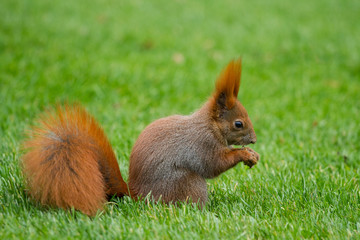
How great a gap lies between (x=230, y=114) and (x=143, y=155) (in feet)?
2.15

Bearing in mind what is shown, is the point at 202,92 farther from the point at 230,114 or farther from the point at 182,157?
the point at 182,157

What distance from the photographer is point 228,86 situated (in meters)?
2.62

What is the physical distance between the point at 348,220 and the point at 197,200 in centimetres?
89

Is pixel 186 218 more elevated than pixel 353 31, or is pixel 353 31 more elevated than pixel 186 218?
pixel 353 31

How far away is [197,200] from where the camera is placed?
2.49 meters

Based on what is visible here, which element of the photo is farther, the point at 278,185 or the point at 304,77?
the point at 304,77

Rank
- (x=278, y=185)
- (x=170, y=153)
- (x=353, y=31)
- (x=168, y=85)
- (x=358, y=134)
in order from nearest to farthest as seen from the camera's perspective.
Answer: (x=170, y=153) → (x=278, y=185) → (x=358, y=134) → (x=168, y=85) → (x=353, y=31)

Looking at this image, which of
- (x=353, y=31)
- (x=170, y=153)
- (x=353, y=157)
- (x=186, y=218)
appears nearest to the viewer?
(x=186, y=218)

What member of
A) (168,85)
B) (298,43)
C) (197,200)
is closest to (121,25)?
(168,85)

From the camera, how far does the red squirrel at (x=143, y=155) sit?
2.15m

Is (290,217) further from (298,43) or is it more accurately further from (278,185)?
(298,43)

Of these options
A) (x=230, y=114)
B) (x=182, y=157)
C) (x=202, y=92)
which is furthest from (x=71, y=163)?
(x=202, y=92)

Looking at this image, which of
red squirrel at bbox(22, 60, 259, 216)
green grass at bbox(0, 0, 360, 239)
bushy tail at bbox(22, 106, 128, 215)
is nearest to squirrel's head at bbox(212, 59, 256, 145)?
red squirrel at bbox(22, 60, 259, 216)

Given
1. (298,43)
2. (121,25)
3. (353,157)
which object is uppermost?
(121,25)
